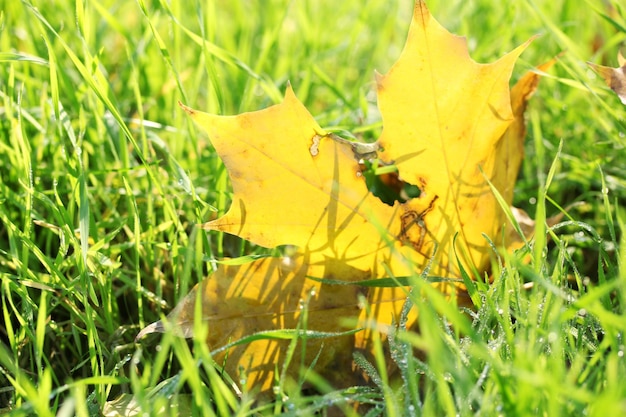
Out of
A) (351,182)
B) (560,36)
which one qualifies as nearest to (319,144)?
(351,182)

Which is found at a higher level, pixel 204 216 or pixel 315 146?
pixel 315 146

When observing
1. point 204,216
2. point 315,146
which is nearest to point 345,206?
point 315,146

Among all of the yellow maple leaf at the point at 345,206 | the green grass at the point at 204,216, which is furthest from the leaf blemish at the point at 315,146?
the green grass at the point at 204,216

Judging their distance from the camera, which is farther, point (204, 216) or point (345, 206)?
point (204, 216)

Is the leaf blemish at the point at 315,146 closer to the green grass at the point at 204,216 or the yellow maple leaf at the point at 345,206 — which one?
the yellow maple leaf at the point at 345,206

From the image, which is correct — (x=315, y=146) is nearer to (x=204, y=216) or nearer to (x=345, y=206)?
(x=345, y=206)
